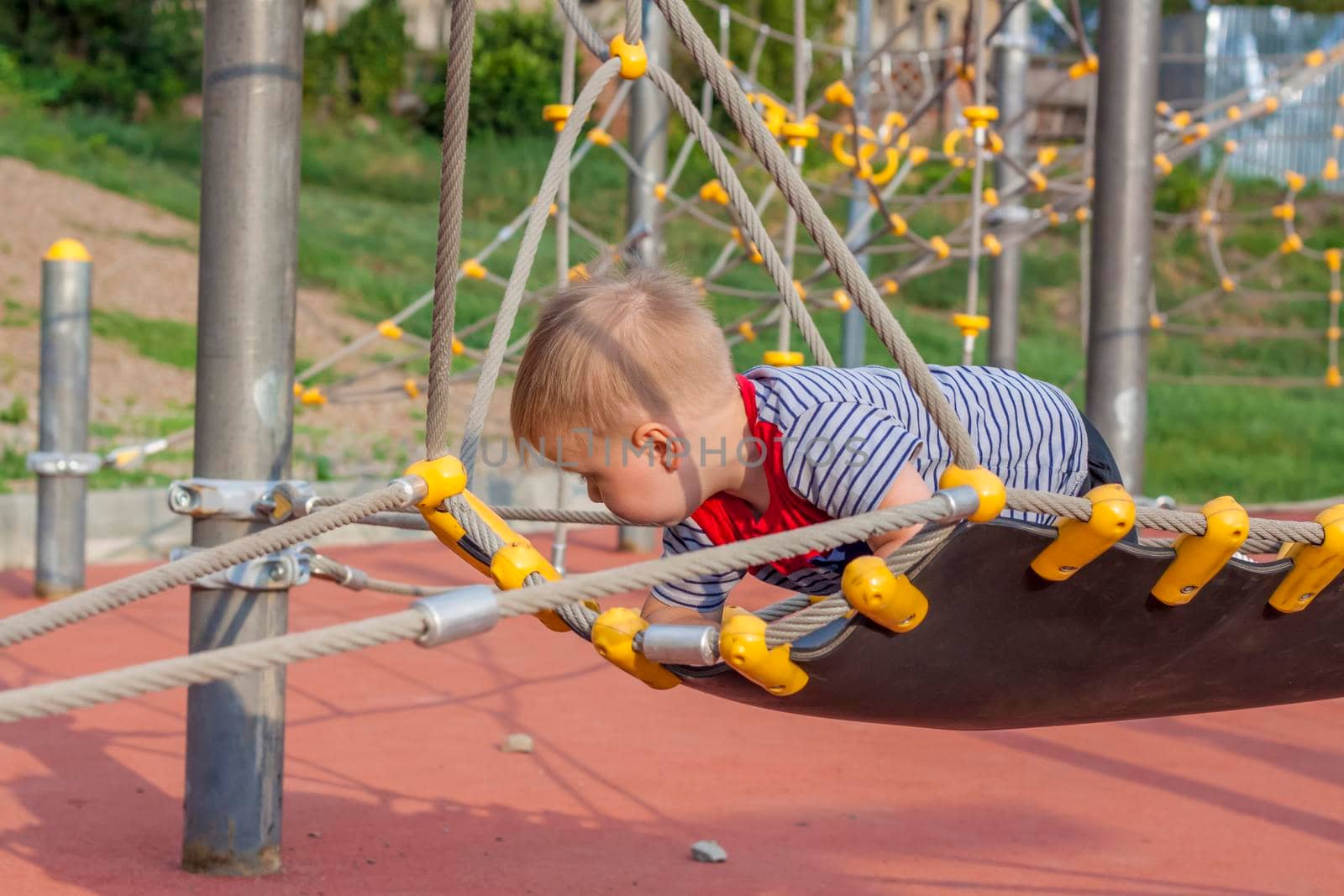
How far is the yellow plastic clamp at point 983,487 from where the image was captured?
46.7 inches

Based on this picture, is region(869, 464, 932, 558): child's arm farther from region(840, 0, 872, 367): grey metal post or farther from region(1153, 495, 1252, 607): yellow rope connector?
region(840, 0, 872, 367): grey metal post

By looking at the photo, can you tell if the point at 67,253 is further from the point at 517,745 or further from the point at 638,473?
the point at 638,473

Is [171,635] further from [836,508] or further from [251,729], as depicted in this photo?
[836,508]

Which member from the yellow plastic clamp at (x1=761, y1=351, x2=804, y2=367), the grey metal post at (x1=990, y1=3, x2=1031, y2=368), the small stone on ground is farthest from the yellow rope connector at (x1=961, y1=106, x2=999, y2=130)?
the small stone on ground

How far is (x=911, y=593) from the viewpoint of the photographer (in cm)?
120

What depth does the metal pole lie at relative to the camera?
3.73m

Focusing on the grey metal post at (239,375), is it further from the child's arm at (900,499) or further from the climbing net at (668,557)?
the child's arm at (900,499)

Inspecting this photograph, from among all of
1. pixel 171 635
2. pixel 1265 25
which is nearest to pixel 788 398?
pixel 171 635

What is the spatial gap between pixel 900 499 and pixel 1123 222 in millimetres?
1729

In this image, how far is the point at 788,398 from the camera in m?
1.42

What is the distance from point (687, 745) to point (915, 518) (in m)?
1.59

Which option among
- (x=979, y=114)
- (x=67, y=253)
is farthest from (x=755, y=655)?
(x=67, y=253)

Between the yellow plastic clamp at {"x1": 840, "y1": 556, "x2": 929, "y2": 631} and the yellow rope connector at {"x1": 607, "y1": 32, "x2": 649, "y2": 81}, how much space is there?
0.67 m

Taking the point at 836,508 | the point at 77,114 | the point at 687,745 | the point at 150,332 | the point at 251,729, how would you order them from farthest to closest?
the point at 77,114 < the point at 150,332 < the point at 687,745 < the point at 251,729 < the point at 836,508
